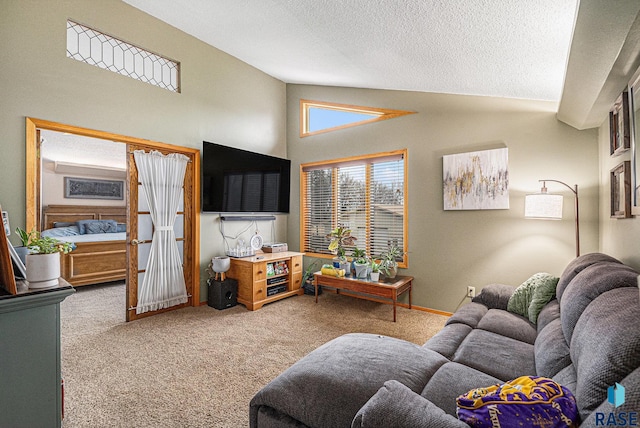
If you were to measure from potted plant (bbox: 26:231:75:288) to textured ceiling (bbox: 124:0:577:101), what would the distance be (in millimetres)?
2312

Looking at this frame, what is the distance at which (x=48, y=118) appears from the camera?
8.86 ft

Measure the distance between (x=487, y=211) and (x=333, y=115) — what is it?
2697 millimetres

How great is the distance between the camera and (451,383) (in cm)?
136

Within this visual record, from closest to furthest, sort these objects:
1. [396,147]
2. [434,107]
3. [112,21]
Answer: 1. [112,21]
2. [434,107]
3. [396,147]

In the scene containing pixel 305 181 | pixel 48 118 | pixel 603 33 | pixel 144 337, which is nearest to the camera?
pixel 603 33

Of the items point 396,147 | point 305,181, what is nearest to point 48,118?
point 305,181

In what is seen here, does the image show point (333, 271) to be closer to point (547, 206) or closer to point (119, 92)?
point (547, 206)

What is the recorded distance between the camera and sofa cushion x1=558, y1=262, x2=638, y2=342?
136cm

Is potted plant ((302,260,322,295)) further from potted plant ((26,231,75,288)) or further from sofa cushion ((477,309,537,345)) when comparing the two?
potted plant ((26,231,75,288))

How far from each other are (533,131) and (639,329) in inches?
110

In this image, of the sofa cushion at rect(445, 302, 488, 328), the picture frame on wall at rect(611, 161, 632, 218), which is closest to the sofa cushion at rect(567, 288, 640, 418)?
the sofa cushion at rect(445, 302, 488, 328)

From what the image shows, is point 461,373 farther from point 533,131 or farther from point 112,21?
point 112,21

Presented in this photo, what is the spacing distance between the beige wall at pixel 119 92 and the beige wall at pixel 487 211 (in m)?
1.70

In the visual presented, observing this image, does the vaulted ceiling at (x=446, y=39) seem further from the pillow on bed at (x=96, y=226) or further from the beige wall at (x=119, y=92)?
the pillow on bed at (x=96, y=226)
